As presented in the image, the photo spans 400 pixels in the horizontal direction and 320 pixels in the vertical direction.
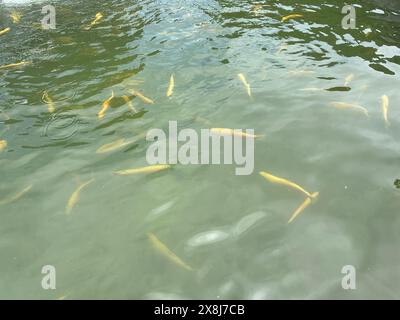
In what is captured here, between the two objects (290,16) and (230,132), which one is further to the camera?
(290,16)

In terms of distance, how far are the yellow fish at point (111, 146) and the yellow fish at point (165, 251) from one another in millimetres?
1580

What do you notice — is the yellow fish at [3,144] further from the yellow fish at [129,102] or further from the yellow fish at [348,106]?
the yellow fish at [348,106]

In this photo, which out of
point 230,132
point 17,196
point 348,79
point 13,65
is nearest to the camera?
point 17,196

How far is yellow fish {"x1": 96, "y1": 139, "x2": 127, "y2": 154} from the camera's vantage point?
514 cm

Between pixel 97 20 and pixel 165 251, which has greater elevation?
pixel 97 20

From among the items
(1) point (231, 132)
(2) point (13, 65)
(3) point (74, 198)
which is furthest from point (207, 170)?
(2) point (13, 65)

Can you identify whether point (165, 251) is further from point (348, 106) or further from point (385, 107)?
point (385, 107)

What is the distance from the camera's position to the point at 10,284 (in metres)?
3.66

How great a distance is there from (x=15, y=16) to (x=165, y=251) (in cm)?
904

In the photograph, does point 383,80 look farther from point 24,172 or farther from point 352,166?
point 24,172

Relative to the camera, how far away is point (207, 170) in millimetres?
4785

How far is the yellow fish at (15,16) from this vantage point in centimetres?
998
